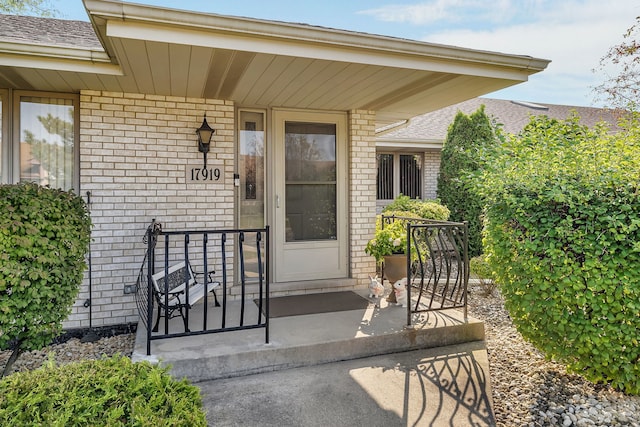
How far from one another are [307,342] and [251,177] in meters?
2.26

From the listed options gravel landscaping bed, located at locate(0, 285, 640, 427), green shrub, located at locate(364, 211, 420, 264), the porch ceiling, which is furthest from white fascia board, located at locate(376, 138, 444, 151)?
gravel landscaping bed, located at locate(0, 285, 640, 427)

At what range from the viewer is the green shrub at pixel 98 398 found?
1.17m

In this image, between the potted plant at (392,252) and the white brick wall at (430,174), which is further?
the white brick wall at (430,174)

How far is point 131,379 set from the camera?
139 cm

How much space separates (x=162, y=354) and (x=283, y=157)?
8.64 ft

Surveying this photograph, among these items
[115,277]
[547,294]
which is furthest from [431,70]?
[115,277]

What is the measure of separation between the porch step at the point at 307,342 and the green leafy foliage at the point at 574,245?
804mm

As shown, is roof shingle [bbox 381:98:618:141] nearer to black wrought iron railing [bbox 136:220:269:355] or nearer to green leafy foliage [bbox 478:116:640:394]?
black wrought iron railing [bbox 136:220:269:355]

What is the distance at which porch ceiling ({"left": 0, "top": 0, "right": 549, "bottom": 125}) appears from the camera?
263 centimetres

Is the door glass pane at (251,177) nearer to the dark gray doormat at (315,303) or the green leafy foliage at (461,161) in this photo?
the dark gray doormat at (315,303)

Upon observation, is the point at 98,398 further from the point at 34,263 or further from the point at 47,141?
the point at 47,141

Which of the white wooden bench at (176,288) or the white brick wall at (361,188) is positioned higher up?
the white brick wall at (361,188)

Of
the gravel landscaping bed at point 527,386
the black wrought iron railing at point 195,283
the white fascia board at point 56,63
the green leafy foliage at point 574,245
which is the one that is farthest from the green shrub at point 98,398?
the white fascia board at point 56,63

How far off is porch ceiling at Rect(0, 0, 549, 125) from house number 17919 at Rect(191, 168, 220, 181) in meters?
0.80
